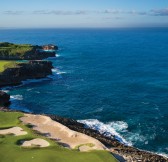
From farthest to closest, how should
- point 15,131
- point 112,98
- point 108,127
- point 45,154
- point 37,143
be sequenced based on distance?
point 112,98 → point 108,127 → point 15,131 → point 37,143 → point 45,154

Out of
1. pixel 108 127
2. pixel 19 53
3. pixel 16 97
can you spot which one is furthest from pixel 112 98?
pixel 19 53

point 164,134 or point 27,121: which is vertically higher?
point 27,121

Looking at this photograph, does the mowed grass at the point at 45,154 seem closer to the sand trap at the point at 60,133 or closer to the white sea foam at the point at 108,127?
the sand trap at the point at 60,133

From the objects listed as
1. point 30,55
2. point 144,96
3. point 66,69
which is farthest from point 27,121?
point 30,55

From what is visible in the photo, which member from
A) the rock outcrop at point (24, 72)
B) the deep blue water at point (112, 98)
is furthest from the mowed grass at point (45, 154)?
the rock outcrop at point (24, 72)

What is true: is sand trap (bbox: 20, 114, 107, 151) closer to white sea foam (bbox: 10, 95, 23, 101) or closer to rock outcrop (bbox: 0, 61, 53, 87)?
white sea foam (bbox: 10, 95, 23, 101)

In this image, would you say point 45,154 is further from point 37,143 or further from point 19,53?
point 19,53

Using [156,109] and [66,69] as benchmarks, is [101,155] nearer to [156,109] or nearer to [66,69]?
[156,109]
